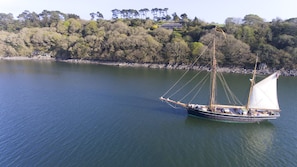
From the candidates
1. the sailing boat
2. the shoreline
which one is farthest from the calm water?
the shoreline

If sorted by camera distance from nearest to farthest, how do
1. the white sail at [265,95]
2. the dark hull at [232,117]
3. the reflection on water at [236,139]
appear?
the reflection on water at [236,139]
the dark hull at [232,117]
the white sail at [265,95]

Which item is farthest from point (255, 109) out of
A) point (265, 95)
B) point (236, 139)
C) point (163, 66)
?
point (163, 66)

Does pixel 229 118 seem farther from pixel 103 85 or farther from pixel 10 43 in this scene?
pixel 10 43

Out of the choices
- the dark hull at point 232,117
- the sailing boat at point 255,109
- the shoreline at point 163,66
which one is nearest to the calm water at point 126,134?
the dark hull at point 232,117

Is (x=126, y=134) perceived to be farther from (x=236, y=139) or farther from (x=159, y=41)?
(x=159, y=41)

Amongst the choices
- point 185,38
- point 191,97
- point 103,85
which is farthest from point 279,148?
point 185,38

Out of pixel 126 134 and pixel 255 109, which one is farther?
pixel 255 109

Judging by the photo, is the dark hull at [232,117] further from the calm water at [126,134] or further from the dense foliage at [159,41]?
the dense foliage at [159,41]
